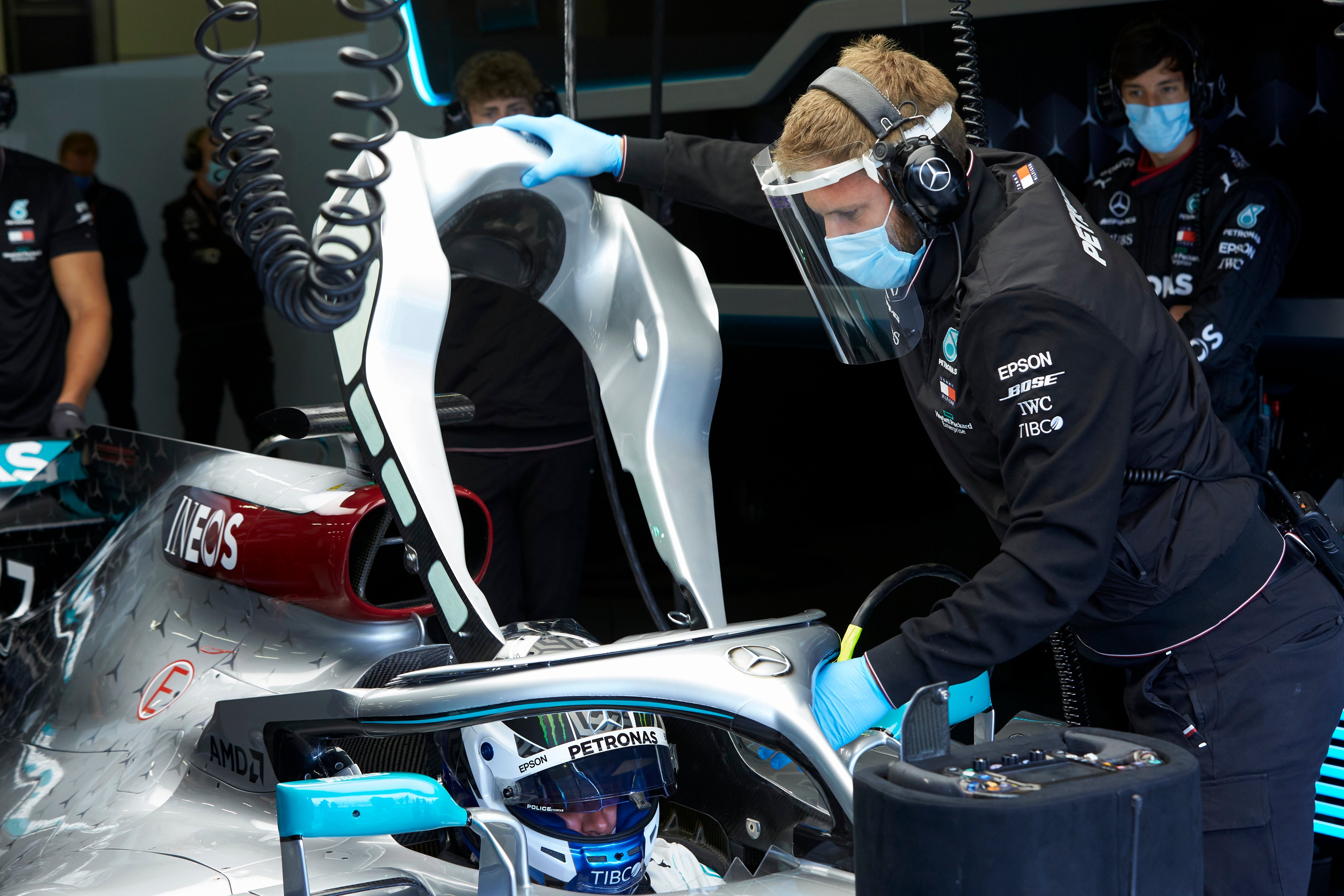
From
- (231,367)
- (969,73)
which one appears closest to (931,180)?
(969,73)

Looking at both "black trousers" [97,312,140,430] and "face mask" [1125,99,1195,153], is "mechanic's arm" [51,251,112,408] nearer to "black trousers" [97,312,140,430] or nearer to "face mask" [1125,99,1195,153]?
"face mask" [1125,99,1195,153]

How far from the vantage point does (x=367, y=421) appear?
5.20 feet

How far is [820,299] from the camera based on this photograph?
182 centimetres

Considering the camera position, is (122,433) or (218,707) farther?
(122,433)

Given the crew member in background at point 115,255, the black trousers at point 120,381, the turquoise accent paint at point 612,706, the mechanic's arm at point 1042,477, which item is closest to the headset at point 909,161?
the mechanic's arm at point 1042,477

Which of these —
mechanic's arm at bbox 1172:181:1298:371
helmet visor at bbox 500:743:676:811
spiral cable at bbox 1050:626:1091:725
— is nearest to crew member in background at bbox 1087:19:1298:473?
mechanic's arm at bbox 1172:181:1298:371

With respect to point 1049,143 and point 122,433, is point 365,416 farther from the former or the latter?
point 1049,143

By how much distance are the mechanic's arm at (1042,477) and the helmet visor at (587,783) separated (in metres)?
0.37

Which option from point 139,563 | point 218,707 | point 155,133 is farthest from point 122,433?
point 155,133

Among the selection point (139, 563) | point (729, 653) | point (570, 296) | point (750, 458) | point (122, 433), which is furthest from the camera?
point (750, 458)

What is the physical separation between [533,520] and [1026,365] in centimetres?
180

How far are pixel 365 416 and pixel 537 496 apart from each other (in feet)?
4.89

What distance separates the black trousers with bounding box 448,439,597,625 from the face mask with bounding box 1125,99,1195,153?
59.6 inches

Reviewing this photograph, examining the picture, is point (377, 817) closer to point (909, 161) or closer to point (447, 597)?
point (447, 597)
